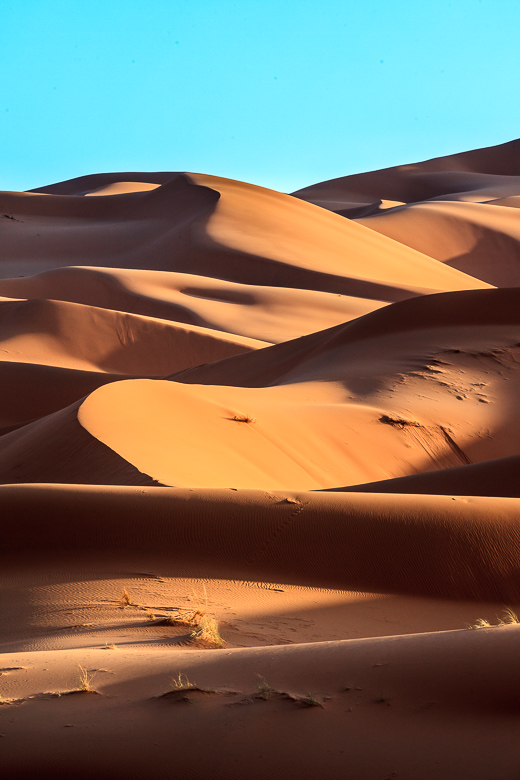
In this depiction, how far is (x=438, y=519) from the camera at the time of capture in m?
6.19

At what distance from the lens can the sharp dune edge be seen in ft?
9.15

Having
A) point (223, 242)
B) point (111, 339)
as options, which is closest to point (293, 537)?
point (111, 339)

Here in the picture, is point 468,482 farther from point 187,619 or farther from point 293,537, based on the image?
point 187,619

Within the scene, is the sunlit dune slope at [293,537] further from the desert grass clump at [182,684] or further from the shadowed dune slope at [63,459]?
the desert grass clump at [182,684]

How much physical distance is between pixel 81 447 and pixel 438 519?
462 cm

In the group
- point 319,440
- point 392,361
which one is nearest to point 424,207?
point 392,361

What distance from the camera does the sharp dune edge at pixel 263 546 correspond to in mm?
2789

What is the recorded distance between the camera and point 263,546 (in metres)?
6.02

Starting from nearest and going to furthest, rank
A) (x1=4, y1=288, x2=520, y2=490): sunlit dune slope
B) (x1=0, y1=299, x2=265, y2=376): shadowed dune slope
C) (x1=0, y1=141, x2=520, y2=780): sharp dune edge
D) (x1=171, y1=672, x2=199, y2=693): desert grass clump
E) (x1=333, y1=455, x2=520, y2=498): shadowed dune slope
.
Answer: (x1=0, y1=141, x2=520, y2=780): sharp dune edge < (x1=171, y1=672, x2=199, y2=693): desert grass clump < (x1=333, y1=455, x2=520, y2=498): shadowed dune slope < (x1=4, y1=288, x2=520, y2=490): sunlit dune slope < (x1=0, y1=299, x2=265, y2=376): shadowed dune slope

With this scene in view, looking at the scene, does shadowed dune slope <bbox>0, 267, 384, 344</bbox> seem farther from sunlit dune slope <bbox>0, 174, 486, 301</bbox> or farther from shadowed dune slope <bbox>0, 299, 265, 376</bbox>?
sunlit dune slope <bbox>0, 174, 486, 301</bbox>

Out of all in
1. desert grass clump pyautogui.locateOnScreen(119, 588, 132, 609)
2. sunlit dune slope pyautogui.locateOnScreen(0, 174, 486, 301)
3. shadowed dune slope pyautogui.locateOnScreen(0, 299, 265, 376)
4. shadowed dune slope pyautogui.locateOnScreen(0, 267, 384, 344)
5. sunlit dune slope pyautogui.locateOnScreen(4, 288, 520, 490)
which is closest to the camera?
desert grass clump pyautogui.locateOnScreen(119, 588, 132, 609)

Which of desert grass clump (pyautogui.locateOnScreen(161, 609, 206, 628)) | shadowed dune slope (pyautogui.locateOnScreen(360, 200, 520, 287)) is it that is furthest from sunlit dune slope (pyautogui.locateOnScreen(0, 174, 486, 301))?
desert grass clump (pyautogui.locateOnScreen(161, 609, 206, 628))

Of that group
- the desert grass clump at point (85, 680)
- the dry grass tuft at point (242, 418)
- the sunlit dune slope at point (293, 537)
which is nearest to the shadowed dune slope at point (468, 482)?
the sunlit dune slope at point (293, 537)

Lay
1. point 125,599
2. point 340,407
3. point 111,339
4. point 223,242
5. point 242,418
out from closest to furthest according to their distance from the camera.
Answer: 1. point 125,599
2. point 242,418
3. point 340,407
4. point 111,339
5. point 223,242
